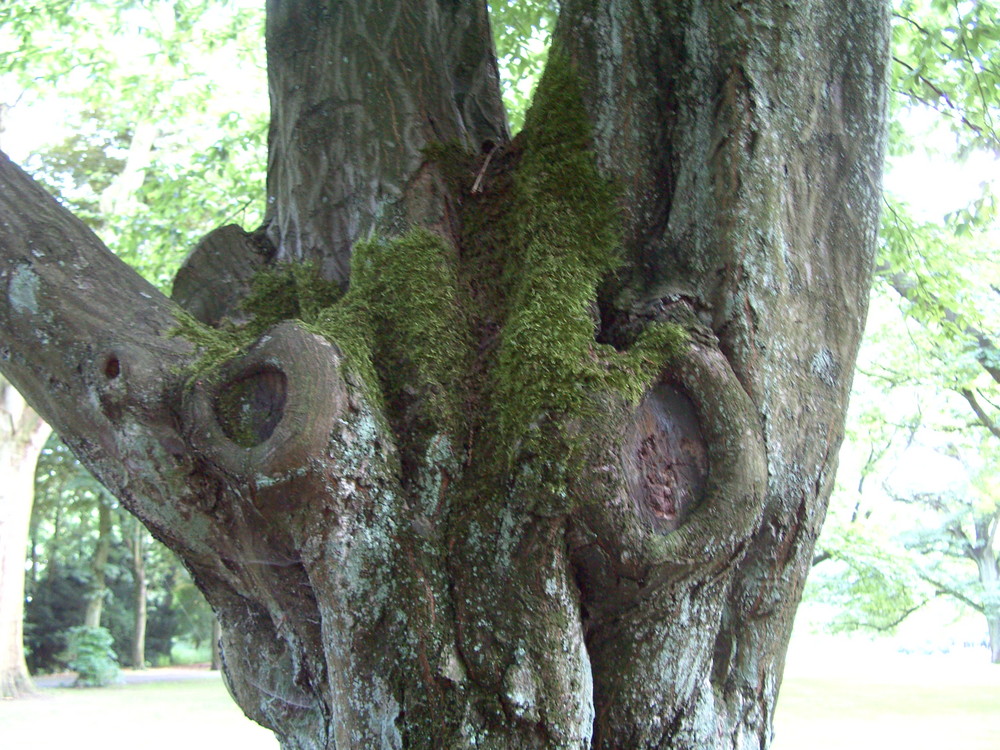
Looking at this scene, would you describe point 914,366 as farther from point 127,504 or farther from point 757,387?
point 127,504

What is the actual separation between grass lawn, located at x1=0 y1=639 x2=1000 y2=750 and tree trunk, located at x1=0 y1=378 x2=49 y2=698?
727 mm

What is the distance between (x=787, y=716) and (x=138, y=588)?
18177 millimetres

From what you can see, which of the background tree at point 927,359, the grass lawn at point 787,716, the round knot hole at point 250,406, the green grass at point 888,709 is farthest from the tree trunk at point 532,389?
the green grass at point 888,709

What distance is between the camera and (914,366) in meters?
14.4

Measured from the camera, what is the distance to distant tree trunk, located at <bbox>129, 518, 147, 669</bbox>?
23.9 m

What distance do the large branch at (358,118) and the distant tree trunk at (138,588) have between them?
2283 cm

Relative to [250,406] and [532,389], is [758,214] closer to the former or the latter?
[532,389]

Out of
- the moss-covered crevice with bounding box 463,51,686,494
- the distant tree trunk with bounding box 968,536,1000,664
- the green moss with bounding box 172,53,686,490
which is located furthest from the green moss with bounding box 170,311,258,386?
the distant tree trunk with bounding box 968,536,1000,664

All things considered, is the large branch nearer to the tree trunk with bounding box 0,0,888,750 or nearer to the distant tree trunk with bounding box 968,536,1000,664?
the tree trunk with bounding box 0,0,888,750

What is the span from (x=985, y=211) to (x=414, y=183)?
14.6 ft

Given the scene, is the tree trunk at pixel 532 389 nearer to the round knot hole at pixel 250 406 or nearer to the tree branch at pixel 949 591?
the round knot hole at pixel 250 406

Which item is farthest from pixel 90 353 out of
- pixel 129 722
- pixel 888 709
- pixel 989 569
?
pixel 989 569

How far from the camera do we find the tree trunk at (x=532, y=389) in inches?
79.4

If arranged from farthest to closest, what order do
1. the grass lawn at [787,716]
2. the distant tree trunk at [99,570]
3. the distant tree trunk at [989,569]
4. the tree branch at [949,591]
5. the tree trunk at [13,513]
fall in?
the tree branch at [949,591]
the distant tree trunk at [989,569]
the distant tree trunk at [99,570]
the tree trunk at [13,513]
the grass lawn at [787,716]
